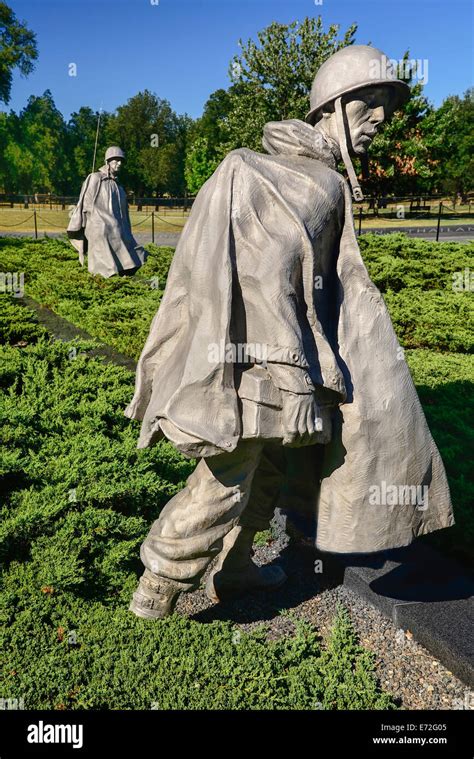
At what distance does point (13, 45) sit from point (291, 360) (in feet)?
88.0

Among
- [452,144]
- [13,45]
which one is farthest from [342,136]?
[452,144]

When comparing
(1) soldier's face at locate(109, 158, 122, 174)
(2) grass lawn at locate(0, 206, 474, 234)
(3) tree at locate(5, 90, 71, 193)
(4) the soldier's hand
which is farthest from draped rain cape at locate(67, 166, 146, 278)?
(3) tree at locate(5, 90, 71, 193)

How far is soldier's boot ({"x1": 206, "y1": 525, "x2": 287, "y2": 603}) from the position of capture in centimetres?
312

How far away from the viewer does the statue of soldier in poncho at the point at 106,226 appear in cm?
1268

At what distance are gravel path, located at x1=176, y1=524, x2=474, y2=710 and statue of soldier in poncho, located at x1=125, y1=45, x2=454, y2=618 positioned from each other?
0.49m

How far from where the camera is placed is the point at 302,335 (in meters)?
2.31

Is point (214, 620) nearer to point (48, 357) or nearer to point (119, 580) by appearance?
point (119, 580)

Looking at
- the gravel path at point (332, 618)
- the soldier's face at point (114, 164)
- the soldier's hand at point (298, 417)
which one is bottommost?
the gravel path at point (332, 618)

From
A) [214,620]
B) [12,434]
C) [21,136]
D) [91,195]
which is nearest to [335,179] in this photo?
[214,620]

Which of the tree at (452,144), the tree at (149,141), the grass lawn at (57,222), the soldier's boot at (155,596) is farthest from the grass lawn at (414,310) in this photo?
the tree at (149,141)

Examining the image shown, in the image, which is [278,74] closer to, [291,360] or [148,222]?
[148,222]

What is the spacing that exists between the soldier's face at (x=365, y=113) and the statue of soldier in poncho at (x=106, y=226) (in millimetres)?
10578

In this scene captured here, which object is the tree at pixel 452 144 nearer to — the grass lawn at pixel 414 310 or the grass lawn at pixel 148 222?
the grass lawn at pixel 148 222

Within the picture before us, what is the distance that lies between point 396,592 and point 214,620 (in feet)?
2.81
